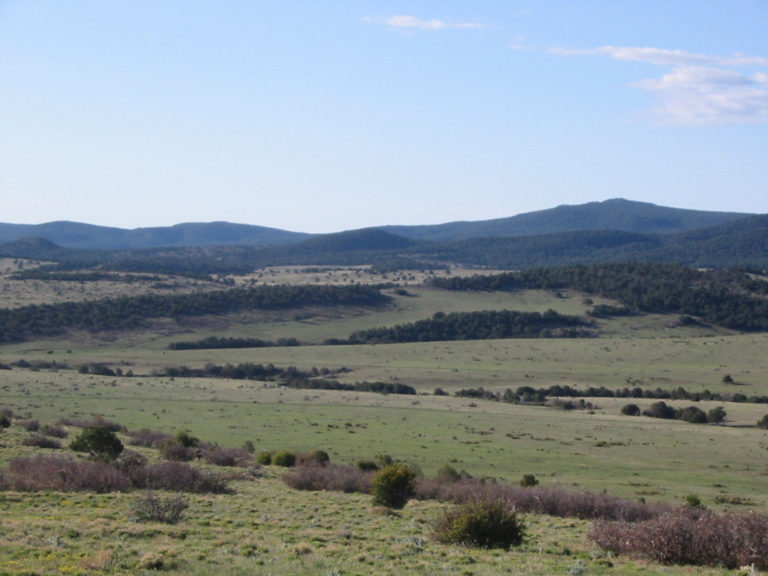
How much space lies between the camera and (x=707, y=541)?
43.5ft

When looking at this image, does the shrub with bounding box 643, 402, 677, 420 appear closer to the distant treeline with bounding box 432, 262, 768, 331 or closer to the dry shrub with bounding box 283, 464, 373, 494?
the dry shrub with bounding box 283, 464, 373, 494

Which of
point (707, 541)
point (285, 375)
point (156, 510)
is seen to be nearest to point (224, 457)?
point (156, 510)

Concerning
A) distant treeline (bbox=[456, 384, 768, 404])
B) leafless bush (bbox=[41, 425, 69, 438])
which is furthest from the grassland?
distant treeline (bbox=[456, 384, 768, 404])

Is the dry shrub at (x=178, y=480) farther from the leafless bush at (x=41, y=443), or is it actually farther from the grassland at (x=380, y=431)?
the leafless bush at (x=41, y=443)

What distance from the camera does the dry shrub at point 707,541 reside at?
13.0m

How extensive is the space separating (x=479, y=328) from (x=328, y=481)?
216 ft

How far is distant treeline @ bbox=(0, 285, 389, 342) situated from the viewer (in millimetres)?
79812

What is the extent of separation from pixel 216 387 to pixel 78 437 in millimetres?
30354

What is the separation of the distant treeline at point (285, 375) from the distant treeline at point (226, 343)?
11.8 m

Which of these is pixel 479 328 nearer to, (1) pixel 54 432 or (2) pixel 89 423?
(2) pixel 89 423

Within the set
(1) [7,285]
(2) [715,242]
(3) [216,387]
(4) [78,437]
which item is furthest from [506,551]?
(2) [715,242]

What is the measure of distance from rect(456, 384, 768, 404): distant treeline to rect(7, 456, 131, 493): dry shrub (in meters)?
36.4

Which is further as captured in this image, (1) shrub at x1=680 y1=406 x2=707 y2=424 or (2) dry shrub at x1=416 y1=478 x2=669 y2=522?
(1) shrub at x1=680 y1=406 x2=707 y2=424

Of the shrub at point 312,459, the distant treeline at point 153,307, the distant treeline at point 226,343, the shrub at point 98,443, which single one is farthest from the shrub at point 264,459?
the distant treeline at point 153,307
